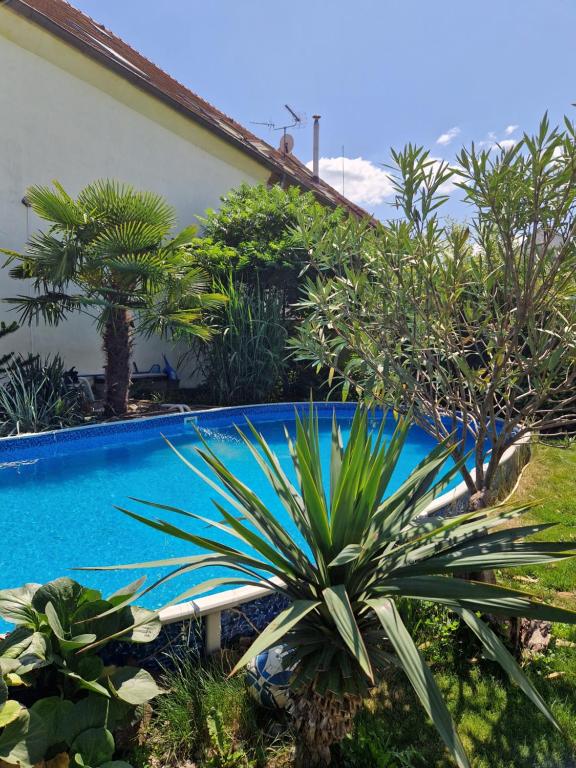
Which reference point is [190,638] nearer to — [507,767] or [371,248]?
[507,767]

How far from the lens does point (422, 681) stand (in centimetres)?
156

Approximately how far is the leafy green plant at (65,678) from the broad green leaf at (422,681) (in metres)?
0.92

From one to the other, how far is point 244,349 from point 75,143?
595cm

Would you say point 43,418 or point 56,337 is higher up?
point 56,337

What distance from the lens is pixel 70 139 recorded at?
11.6 metres

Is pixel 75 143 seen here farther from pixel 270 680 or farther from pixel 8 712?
pixel 8 712

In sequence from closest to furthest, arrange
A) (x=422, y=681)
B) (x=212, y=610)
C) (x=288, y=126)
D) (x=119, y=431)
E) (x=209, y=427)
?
1. (x=422, y=681)
2. (x=212, y=610)
3. (x=119, y=431)
4. (x=209, y=427)
5. (x=288, y=126)

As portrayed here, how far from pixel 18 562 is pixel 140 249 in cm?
592

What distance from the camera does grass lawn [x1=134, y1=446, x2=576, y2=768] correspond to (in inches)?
85.7

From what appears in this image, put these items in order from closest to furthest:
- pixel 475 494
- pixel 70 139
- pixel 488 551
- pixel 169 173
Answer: pixel 488 551 → pixel 475 494 → pixel 70 139 → pixel 169 173

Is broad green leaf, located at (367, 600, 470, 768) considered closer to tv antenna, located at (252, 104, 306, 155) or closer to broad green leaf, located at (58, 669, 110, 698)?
broad green leaf, located at (58, 669, 110, 698)

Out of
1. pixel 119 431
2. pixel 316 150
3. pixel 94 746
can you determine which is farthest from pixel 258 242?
pixel 316 150

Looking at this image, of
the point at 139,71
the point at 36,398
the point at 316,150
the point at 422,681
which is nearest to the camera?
the point at 422,681

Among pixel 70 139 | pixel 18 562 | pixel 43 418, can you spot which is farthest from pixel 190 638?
pixel 70 139
